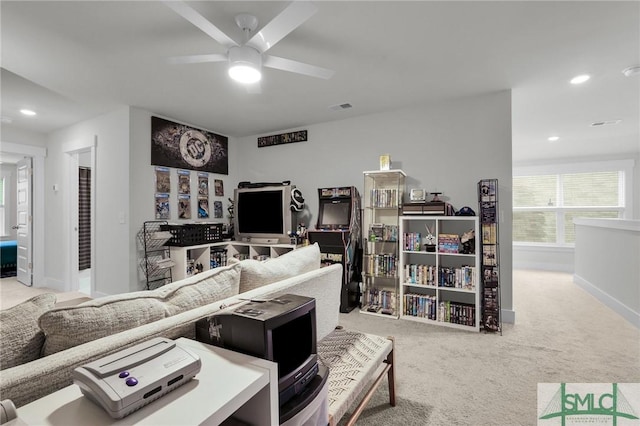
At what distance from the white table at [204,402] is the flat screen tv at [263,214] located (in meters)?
3.15

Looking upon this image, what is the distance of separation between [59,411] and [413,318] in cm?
308

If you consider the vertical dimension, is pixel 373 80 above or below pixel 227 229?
above

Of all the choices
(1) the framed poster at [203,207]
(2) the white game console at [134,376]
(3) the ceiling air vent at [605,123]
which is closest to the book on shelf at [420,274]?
(2) the white game console at [134,376]

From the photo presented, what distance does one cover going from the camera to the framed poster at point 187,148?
3766 mm

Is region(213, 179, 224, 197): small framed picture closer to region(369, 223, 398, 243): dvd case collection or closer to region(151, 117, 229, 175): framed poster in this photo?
region(151, 117, 229, 175): framed poster

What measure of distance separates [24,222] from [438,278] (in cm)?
645

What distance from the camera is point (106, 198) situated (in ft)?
12.3

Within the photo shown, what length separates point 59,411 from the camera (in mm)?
687

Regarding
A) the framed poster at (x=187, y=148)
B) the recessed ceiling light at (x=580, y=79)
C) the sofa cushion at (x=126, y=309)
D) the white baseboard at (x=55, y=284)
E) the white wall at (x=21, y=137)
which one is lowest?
the white baseboard at (x=55, y=284)

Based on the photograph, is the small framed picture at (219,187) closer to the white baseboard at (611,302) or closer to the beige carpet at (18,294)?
the beige carpet at (18,294)

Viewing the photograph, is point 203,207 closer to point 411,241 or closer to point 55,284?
point 55,284

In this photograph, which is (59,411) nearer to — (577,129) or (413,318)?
(413,318)

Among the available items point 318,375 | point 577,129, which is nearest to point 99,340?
point 318,375

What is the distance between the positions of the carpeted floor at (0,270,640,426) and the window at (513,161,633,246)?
9.48ft
